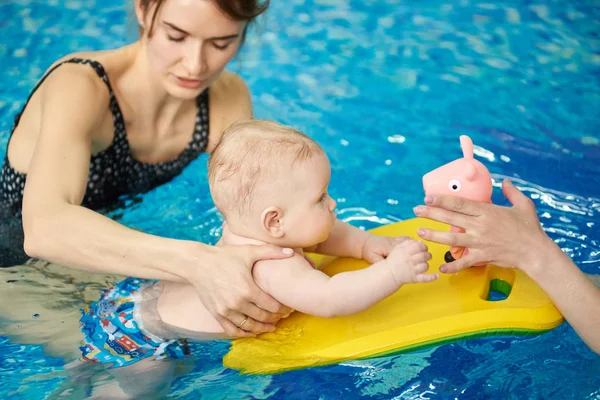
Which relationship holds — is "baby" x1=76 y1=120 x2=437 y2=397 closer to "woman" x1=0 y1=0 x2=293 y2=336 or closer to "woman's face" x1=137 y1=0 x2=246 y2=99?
"woman" x1=0 y1=0 x2=293 y2=336

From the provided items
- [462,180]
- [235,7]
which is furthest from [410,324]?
[235,7]

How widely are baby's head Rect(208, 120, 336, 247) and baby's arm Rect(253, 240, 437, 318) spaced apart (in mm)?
101

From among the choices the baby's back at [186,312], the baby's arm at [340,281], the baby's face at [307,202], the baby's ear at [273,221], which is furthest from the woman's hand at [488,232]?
the baby's back at [186,312]

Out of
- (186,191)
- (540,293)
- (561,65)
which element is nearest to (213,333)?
(540,293)

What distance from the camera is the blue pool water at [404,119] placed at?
8.22 feet

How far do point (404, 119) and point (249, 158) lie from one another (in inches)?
97.5

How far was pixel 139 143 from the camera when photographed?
3023 mm

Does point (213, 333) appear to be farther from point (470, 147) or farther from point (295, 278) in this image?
point (470, 147)

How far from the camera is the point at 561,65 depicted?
16.0ft

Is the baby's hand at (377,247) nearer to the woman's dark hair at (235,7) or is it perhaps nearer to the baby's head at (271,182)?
the baby's head at (271,182)

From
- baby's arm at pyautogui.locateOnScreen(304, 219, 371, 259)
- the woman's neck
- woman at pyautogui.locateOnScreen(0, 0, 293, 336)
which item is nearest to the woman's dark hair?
woman at pyautogui.locateOnScreen(0, 0, 293, 336)

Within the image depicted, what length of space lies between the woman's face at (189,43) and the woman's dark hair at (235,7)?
Answer: 13 millimetres

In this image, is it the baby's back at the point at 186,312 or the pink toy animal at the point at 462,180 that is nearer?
the pink toy animal at the point at 462,180

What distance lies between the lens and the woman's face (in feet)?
8.05
